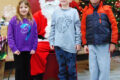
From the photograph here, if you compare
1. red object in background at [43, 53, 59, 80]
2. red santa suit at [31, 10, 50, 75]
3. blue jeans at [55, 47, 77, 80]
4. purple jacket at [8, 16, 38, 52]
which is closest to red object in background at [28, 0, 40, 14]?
red santa suit at [31, 10, 50, 75]

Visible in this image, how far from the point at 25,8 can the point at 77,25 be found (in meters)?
0.72

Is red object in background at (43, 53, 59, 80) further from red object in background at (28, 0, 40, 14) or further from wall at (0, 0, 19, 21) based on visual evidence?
wall at (0, 0, 19, 21)

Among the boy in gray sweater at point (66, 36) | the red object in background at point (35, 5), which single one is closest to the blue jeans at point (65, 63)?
the boy in gray sweater at point (66, 36)

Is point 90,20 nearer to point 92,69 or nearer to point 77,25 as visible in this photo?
point 77,25

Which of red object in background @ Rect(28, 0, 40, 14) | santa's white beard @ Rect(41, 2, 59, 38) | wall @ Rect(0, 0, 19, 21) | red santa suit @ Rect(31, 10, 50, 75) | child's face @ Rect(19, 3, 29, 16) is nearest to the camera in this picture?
child's face @ Rect(19, 3, 29, 16)

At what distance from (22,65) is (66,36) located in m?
0.68

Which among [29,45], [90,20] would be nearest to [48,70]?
[29,45]

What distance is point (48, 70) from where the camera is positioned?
3.05 meters

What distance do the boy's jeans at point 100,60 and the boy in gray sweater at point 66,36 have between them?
0.74 feet

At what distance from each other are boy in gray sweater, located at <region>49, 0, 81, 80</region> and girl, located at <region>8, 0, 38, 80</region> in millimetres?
301

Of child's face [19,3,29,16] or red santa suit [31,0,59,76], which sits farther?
red santa suit [31,0,59,76]

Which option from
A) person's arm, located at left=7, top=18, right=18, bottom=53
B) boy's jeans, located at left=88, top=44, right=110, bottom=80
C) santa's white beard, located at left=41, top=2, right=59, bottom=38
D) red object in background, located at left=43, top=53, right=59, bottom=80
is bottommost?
red object in background, located at left=43, top=53, right=59, bottom=80

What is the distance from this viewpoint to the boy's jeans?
2291 mm

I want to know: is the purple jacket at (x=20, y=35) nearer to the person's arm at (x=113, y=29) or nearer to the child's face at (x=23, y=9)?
the child's face at (x=23, y=9)
